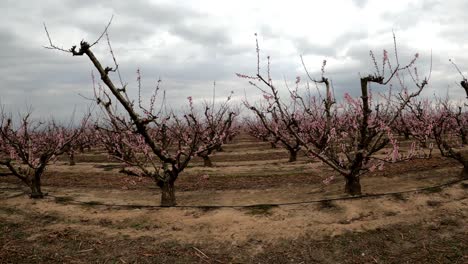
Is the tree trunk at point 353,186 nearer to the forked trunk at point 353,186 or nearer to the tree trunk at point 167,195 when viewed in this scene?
the forked trunk at point 353,186

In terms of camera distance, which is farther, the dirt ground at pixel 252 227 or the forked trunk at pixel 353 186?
the forked trunk at pixel 353 186

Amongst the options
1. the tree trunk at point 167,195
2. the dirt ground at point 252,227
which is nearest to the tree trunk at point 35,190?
the dirt ground at point 252,227

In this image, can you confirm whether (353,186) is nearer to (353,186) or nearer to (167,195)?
(353,186)

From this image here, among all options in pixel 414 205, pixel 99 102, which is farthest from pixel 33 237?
pixel 414 205

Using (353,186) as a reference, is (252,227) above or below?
below

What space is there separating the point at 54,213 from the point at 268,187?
7362 millimetres

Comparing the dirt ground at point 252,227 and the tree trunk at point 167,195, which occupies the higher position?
the tree trunk at point 167,195

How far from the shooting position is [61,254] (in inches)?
272

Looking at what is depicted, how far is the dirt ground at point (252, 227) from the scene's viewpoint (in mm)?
6441

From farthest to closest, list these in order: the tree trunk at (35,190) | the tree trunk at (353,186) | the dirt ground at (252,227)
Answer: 1. the tree trunk at (35,190)
2. the tree trunk at (353,186)
3. the dirt ground at (252,227)

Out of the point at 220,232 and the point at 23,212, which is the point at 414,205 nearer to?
the point at 220,232

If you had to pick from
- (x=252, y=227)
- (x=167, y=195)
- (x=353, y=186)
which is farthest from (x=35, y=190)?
(x=353, y=186)

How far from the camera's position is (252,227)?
7684 millimetres

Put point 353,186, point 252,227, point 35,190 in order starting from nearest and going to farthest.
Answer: point 252,227, point 353,186, point 35,190
